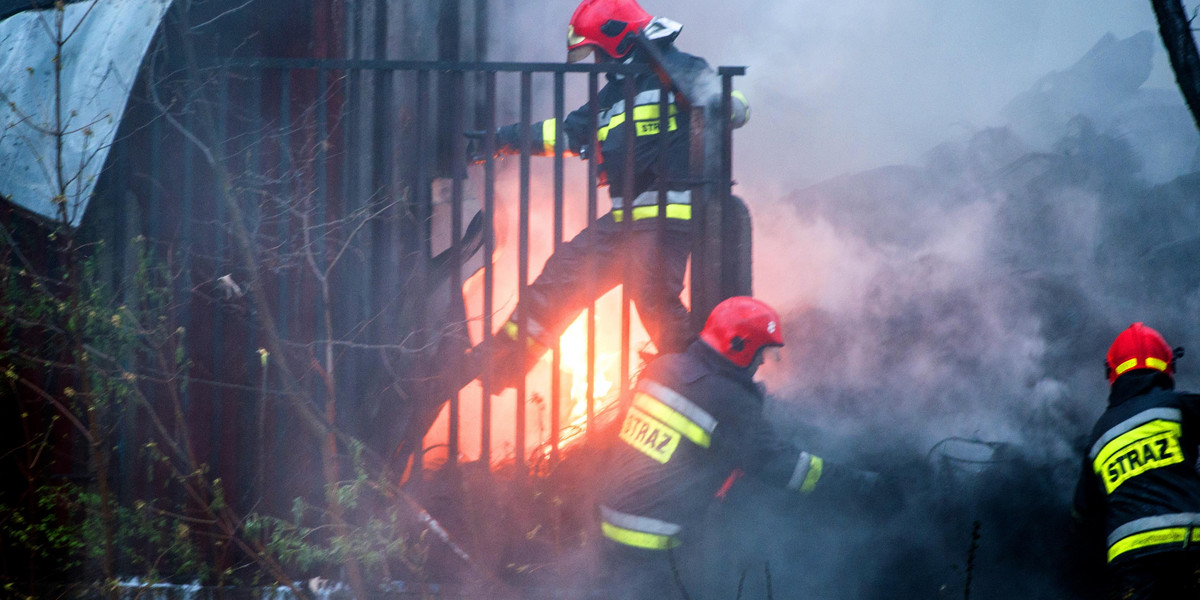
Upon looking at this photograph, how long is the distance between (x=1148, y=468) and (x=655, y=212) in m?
2.66

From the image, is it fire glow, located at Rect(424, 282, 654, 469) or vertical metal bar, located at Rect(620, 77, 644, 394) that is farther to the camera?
fire glow, located at Rect(424, 282, 654, 469)

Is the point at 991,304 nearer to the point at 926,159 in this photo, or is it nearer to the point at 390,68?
the point at 926,159

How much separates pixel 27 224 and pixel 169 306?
948 mm

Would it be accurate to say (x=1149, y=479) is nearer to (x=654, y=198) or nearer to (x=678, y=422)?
(x=678, y=422)

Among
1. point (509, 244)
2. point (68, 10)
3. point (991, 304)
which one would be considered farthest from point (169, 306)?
point (991, 304)

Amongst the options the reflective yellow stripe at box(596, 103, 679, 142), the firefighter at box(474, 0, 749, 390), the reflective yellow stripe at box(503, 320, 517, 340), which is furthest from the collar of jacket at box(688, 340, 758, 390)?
the reflective yellow stripe at box(596, 103, 679, 142)

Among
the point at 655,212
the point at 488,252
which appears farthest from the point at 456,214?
the point at 655,212

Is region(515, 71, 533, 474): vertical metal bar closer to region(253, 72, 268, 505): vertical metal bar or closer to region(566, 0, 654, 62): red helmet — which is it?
region(566, 0, 654, 62): red helmet

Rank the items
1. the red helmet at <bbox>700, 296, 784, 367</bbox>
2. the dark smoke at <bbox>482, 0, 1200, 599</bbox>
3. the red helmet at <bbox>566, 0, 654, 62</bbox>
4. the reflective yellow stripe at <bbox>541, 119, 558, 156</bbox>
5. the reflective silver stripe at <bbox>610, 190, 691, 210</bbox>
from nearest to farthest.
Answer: the red helmet at <bbox>700, 296, 784, 367</bbox>
the reflective silver stripe at <bbox>610, 190, 691, 210</bbox>
the reflective yellow stripe at <bbox>541, 119, 558, 156</bbox>
the red helmet at <bbox>566, 0, 654, 62</bbox>
the dark smoke at <bbox>482, 0, 1200, 599</bbox>

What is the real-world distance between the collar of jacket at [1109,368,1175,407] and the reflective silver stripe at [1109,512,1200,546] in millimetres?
591

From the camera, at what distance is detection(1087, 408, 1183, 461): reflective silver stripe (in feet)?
13.9

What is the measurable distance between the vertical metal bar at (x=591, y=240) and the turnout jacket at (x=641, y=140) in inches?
1.0

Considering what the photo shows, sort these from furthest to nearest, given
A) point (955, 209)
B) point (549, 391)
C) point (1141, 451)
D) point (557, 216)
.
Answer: point (955, 209) < point (549, 391) < point (557, 216) < point (1141, 451)

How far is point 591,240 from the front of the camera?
4.77m
